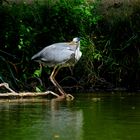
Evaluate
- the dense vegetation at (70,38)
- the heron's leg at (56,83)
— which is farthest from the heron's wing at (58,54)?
the dense vegetation at (70,38)

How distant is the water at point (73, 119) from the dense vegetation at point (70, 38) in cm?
191

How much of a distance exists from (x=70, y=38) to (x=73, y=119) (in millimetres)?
5756

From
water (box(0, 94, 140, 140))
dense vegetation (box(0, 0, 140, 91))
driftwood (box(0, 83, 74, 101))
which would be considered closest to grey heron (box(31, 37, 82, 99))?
driftwood (box(0, 83, 74, 101))

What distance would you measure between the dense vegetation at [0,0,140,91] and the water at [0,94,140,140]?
191cm

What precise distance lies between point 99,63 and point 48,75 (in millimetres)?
1035

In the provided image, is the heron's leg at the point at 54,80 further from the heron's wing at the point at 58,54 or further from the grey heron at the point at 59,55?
the heron's wing at the point at 58,54

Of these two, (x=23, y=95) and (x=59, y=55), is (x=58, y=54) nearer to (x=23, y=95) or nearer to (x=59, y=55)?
(x=59, y=55)

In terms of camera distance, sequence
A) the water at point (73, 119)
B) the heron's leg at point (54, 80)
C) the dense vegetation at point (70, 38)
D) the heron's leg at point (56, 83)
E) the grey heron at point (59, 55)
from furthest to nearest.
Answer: the dense vegetation at point (70, 38), the grey heron at point (59, 55), the heron's leg at point (54, 80), the heron's leg at point (56, 83), the water at point (73, 119)

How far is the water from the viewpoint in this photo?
28.3ft

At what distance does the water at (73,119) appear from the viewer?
862cm

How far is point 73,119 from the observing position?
32.6ft

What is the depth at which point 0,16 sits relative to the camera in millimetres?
15219

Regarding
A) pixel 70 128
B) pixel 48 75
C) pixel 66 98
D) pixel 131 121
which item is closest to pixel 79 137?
pixel 70 128

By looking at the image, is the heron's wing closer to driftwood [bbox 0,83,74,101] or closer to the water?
driftwood [bbox 0,83,74,101]
